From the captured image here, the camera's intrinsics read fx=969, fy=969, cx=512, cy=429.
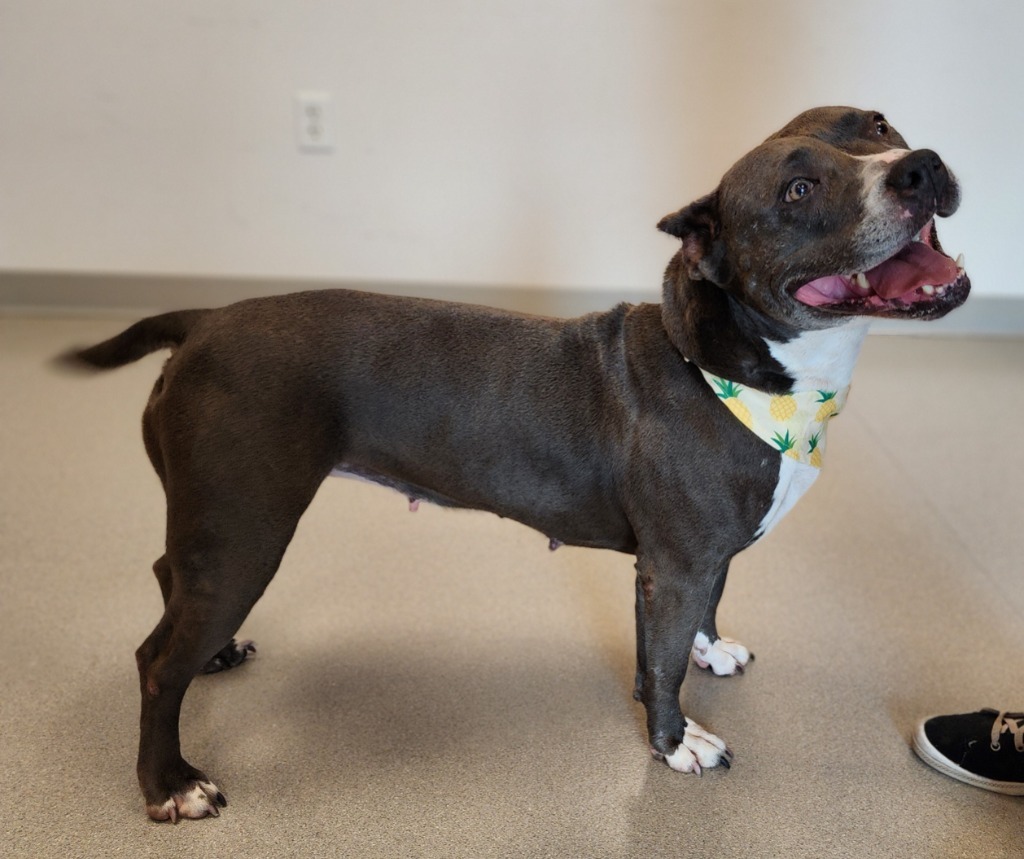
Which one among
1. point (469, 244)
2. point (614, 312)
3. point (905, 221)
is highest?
point (905, 221)

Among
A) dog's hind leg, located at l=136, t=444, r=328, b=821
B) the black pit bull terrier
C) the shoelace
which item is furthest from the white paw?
dog's hind leg, located at l=136, t=444, r=328, b=821

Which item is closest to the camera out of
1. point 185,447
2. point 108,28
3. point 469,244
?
point 185,447

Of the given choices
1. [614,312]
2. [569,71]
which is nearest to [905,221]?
[614,312]

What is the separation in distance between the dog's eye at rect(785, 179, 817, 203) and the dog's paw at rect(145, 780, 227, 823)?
125cm

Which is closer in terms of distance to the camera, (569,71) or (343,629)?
(343,629)

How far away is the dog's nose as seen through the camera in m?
1.21

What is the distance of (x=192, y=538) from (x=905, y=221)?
3.54ft

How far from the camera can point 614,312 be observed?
156 centimetres

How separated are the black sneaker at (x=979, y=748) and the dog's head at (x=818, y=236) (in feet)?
2.56

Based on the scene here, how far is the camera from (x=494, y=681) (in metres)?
1.85

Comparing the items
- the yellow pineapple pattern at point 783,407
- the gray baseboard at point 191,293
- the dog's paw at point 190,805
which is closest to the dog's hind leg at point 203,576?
the dog's paw at point 190,805

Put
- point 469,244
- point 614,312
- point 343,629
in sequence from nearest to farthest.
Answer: point 614,312, point 343,629, point 469,244

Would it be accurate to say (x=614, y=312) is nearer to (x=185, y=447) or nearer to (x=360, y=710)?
(x=185, y=447)

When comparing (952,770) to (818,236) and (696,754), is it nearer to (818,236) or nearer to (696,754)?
(696,754)
